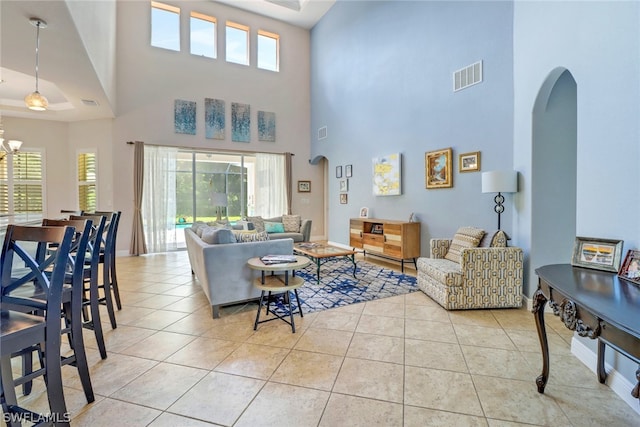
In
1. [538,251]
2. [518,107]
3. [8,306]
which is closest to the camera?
[8,306]

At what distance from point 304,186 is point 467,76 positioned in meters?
5.14

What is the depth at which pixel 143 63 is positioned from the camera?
21.7 ft

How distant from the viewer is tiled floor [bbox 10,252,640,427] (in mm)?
1690

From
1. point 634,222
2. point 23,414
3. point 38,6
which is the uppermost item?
point 38,6

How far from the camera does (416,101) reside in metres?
5.13

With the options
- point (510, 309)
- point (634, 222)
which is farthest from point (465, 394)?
point (510, 309)

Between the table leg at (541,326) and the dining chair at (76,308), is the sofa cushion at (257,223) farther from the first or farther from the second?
the table leg at (541,326)

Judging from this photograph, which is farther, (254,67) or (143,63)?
(254,67)

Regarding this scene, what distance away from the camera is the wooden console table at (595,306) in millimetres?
1155

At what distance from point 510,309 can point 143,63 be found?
815 centimetres

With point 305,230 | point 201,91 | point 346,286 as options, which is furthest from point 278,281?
point 201,91

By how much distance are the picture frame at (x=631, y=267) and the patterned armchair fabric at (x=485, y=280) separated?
5.03 feet

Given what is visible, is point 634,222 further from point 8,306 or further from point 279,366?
point 8,306

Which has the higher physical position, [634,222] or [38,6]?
[38,6]
